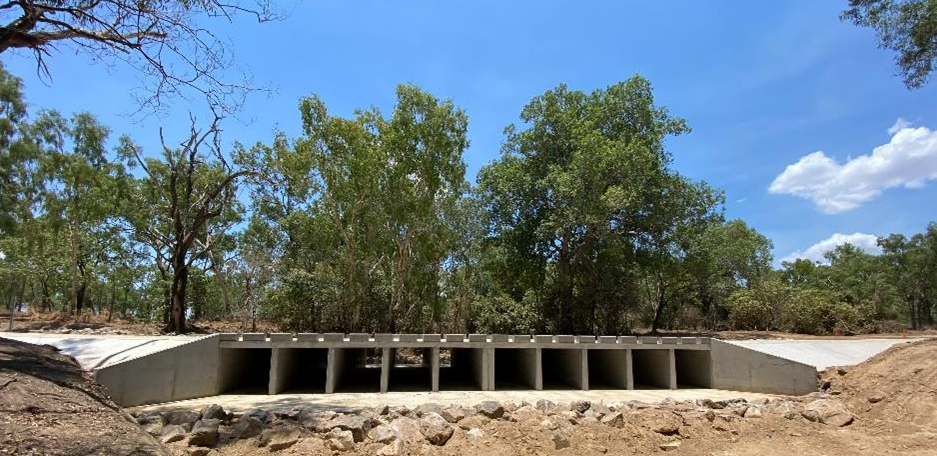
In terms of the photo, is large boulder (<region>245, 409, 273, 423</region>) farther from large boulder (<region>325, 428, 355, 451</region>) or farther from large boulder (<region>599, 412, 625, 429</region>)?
large boulder (<region>599, 412, 625, 429</region>)

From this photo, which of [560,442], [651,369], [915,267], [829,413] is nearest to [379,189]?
[651,369]

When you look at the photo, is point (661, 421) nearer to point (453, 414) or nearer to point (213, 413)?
point (453, 414)

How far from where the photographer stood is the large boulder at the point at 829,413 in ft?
37.8

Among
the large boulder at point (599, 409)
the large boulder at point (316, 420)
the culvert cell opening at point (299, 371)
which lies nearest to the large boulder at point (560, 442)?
the large boulder at point (599, 409)

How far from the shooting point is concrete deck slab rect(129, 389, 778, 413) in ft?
39.2

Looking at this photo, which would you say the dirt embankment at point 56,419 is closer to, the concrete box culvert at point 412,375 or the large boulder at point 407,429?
the large boulder at point 407,429

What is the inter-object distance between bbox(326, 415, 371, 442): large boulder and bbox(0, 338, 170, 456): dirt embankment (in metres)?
2.81

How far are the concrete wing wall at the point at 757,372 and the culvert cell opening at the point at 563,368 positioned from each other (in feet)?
13.0

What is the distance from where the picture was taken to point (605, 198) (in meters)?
19.7

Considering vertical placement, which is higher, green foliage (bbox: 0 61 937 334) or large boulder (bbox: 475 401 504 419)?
green foliage (bbox: 0 61 937 334)

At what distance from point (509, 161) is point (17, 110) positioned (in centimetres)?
1826

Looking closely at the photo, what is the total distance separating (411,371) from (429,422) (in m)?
11.0

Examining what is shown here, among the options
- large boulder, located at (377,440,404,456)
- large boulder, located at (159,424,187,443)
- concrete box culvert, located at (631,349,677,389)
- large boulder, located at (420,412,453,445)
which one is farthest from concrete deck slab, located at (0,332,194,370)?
concrete box culvert, located at (631,349,677,389)

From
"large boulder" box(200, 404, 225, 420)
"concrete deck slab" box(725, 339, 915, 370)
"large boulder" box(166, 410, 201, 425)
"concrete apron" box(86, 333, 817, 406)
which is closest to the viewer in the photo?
"large boulder" box(166, 410, 201, 425)
